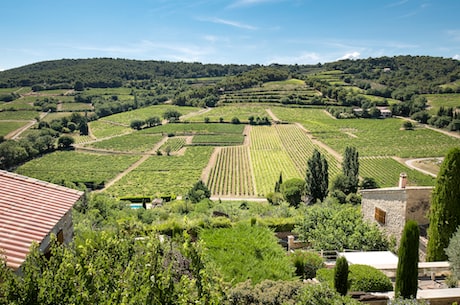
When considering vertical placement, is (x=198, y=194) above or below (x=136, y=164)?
above

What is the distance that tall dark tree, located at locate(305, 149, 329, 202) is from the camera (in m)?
42.2

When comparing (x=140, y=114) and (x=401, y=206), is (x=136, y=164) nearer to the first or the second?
(x=140, y=114)

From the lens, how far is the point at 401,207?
53.9 feet

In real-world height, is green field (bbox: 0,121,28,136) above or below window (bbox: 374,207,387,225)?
below

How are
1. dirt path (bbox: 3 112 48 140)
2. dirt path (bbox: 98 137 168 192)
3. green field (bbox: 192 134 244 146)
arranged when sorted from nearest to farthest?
1. dirt path (bbox: 98 137 168 192)
2. green field (bbox: 192 134 244 146)
3. dirt path (bbox: 3 112 48 140)

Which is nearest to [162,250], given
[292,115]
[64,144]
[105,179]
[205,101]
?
[105,179]

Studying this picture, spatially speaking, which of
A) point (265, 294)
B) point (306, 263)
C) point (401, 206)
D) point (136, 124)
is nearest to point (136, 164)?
point (136, 124)

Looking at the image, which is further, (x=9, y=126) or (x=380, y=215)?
(x=9, y=126)

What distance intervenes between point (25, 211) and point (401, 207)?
15545mm

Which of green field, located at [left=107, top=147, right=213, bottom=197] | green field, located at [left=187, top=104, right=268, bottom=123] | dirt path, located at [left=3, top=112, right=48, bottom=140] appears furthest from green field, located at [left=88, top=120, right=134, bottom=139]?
green field, located at [left=107, top=147, right=213, bottom=197]

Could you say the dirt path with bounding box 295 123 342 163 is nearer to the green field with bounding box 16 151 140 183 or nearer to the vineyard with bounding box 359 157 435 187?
the vineyard with bounding box 359 157 435 187

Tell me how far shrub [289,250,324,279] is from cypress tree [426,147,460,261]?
15.7 ft

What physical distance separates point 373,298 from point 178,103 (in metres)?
135

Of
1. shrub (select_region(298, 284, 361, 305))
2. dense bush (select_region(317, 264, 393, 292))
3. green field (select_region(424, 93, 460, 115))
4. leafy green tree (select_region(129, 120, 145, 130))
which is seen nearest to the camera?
shrub (select_region(298, 284, 361, 305))
